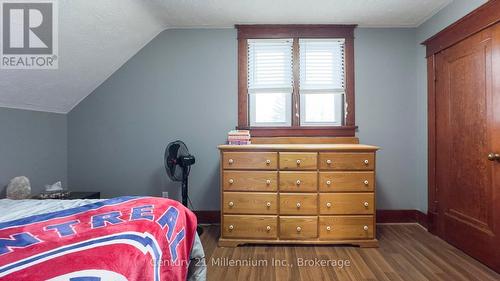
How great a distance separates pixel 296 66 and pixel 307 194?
5.20 feet

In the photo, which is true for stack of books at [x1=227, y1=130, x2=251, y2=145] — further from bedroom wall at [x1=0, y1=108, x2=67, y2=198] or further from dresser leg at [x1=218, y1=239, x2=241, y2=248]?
bedroom wall at [x1=0, y1=108, x2=67, y2=198]

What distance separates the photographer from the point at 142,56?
313cm

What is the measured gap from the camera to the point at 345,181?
2.46 m

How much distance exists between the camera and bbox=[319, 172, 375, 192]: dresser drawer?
2455 millimetres

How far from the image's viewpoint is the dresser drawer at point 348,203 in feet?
8.05

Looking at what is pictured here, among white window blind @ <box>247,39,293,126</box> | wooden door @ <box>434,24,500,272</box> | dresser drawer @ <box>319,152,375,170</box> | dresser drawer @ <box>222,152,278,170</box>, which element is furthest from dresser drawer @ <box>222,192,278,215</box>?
wooden door @ <box>434,24,500,272</box>

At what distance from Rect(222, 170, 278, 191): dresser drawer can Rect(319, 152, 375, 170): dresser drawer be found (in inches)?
22.0

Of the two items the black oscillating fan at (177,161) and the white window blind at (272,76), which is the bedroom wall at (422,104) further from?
the black oscillating fan at (177,161)

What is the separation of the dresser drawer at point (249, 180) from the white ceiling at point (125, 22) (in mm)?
1747

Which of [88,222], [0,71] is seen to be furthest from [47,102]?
[88,222]

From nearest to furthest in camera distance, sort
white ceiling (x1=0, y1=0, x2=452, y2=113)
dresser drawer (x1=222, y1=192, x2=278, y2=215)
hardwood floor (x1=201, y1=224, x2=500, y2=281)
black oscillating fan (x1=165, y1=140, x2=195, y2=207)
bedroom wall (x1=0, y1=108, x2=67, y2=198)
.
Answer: hardwood floor (x1=201, y1=224, x2=500, y2=281)
white ceiling (x1=0, y1=0, x2=452, y2=113)
bedroom wall (x1=0, y1=108, x2=67, y2=198)
dresser drawer (x1=222, y1=192, x2=278, y2=215)
black oscillating fan (x1=165, y1=140, x2=195, y2=207)

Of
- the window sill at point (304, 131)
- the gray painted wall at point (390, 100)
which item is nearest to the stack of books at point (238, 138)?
the window sill at point (304, 131)

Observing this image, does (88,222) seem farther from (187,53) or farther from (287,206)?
(187,53)

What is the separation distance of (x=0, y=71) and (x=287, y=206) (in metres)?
2.76
